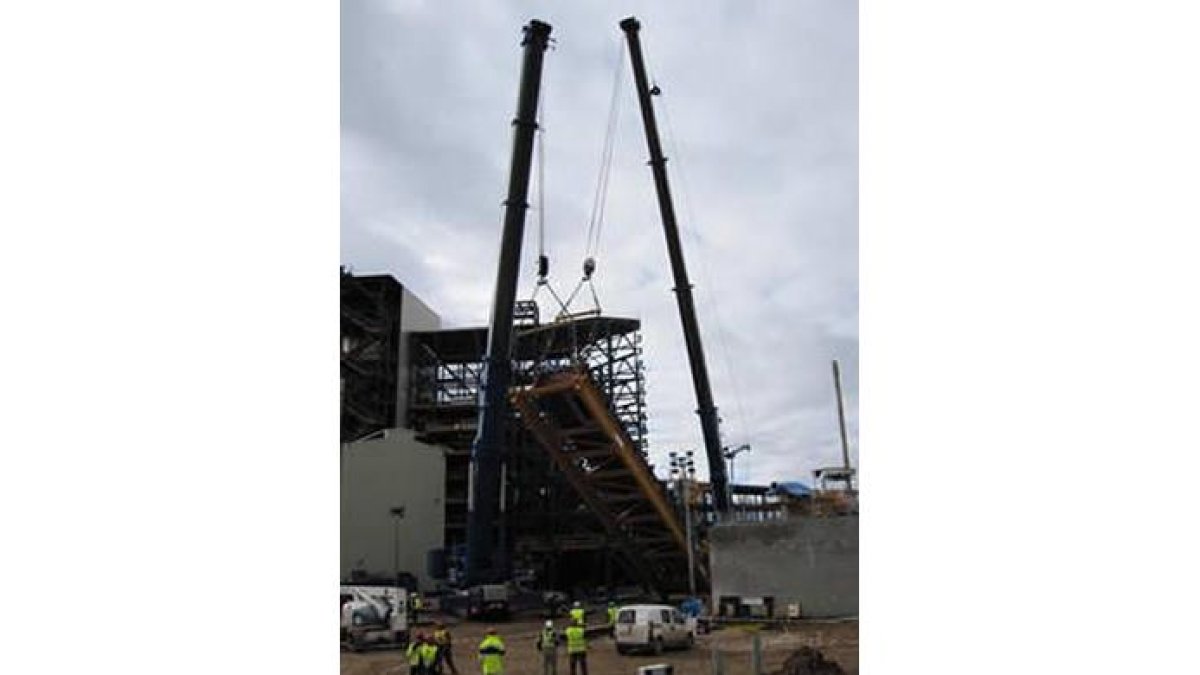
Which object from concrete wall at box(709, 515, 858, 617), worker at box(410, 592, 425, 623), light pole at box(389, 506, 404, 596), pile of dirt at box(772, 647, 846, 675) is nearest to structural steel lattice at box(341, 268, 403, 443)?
light pole at box(389, 506, 404, 596)

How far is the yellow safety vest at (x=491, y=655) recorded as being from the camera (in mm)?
5605

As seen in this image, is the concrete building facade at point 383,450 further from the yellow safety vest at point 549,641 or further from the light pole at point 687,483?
the light pole at point 687,483

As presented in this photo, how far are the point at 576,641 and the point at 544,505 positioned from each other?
70.2 inches

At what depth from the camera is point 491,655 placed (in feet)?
18.6

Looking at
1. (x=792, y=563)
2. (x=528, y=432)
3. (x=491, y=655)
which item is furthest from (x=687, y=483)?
(x=491, y=655)

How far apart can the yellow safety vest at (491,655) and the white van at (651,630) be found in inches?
29.3

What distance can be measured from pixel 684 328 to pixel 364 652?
9.26 feet

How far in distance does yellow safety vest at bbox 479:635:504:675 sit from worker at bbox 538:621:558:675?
0.25 metres

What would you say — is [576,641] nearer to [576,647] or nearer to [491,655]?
[576,647]

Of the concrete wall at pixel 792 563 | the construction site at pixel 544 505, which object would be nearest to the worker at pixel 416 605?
the construction site at pixel 544 505

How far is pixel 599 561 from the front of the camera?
7391 millimetres

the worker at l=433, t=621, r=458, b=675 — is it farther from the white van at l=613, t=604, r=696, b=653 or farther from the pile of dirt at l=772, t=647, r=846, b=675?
the pile of dirt at l=772, t=647, r=846, b=675

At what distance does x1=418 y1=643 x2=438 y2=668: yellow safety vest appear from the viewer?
5672mm
